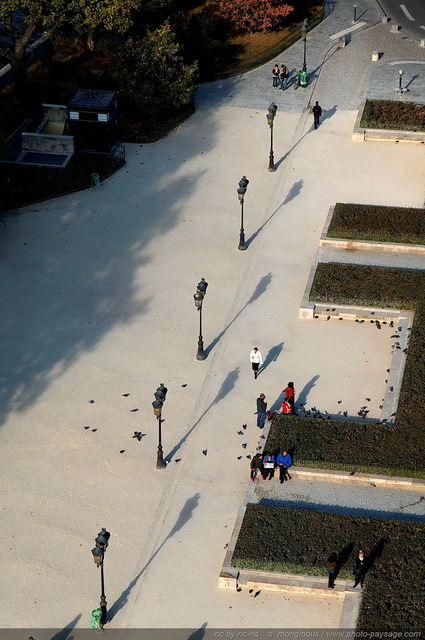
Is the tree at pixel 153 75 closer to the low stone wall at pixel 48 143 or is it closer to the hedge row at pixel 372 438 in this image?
the low stone wall at pixel 48 143

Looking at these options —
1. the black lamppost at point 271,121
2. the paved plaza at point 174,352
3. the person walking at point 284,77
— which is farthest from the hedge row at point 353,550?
the person walking at point 284,77

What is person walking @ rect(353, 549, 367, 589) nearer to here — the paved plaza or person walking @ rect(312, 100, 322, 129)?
the paved plaza

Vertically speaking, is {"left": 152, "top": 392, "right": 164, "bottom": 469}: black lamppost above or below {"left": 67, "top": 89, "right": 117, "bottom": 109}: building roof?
below

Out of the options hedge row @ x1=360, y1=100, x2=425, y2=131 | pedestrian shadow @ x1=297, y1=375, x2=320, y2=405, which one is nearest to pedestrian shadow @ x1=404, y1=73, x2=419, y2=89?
hedge row @ x1=360, y1=100, x2=425, y2=131

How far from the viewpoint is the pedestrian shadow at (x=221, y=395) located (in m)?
35.0

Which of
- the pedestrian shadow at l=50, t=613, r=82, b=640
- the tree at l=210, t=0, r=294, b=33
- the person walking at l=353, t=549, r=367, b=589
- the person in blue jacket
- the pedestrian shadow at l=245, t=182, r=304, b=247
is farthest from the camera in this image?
the tree at l=210, t=0, r=294, b=33

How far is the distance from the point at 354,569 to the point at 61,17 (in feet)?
101

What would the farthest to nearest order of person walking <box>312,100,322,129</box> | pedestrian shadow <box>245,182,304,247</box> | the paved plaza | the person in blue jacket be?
person walking <box>312,100,322,129</box>, pedestrian shadow <box>245,182,304,247</box>, the person in blue jacket, the paved plaza

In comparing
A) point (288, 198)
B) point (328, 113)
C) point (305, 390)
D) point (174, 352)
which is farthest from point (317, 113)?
point (305, 390)

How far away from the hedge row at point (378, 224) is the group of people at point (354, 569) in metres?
16.7

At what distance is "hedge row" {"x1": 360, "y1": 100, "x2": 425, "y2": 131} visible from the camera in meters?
52.1

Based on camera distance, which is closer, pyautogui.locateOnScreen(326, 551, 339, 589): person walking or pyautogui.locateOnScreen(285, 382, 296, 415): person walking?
pyautogui.locateOnScreen(326, 551, 339, 589): person walking

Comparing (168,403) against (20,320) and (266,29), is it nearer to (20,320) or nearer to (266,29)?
(20,320)

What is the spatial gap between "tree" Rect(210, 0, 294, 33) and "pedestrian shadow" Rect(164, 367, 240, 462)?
27.4 metres
